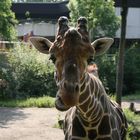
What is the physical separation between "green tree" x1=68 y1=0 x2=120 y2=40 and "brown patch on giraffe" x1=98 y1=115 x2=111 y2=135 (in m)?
20.6

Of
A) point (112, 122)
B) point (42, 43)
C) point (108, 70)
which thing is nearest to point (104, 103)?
point (112, 122)

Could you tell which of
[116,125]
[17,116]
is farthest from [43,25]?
[116,125]

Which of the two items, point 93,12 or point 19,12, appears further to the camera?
point 19,12

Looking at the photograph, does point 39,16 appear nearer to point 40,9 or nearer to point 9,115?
point 40,9

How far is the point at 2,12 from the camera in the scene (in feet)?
66.4

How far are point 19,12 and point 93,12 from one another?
52.0 ft

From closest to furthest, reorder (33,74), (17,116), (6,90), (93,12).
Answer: (17,116), (6,90), (33,74), (93,12)

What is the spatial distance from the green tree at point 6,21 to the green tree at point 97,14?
597 centimetres

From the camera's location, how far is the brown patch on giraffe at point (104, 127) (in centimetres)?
532

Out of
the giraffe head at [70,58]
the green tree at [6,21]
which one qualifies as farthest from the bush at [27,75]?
the giraffe head at [70,58]

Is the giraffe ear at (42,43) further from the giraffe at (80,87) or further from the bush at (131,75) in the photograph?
the bush at (131,75)

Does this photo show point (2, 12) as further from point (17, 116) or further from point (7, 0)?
point (17, 116)

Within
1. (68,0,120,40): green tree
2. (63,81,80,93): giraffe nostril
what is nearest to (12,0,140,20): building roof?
(68,0,120,40): green tree

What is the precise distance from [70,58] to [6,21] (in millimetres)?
16518
